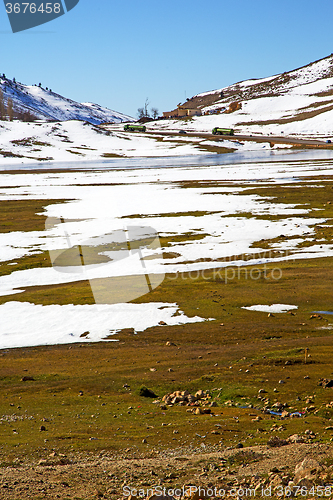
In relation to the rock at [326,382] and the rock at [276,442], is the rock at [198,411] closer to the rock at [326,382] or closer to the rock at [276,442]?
the rock at [276,442]

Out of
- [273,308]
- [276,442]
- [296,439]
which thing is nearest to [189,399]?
[276,442]

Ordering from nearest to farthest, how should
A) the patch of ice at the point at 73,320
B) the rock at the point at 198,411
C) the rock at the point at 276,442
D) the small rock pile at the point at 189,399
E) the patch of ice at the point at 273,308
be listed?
the rock at the point at 276,442 < the rock at the point at 198,411 < the small rock pile at the point at 189,399 < the patch of ice at the point at 73,320 < the patch of ice at the point at 273,308

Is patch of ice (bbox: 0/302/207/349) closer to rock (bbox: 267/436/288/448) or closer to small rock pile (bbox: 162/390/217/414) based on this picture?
small rock pile (bbox: 162/390/217/414)

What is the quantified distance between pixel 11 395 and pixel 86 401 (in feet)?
7.36

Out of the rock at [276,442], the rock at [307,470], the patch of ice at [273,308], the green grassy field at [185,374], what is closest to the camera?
the rock at [307,470]

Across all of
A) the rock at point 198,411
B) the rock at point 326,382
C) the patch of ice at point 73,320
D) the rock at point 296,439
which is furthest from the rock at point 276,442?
the patch of ice at point 73,320

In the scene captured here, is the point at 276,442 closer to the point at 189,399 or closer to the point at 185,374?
the point at 189,399

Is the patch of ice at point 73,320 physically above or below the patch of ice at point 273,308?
above

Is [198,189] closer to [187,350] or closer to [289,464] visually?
[187,350]

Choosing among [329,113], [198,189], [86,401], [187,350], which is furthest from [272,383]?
[329,113]

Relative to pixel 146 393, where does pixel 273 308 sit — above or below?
below

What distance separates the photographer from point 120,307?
18.8 m

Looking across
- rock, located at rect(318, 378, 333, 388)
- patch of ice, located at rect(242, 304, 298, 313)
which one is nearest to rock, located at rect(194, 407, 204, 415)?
rock, located at rect(318, 378, 333, 388)

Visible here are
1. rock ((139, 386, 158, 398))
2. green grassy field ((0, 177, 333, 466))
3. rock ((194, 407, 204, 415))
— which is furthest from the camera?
rock ((139, 386, 158, 398))
